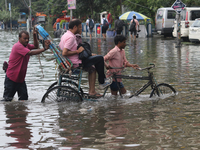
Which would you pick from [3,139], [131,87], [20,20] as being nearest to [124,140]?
[3,139]

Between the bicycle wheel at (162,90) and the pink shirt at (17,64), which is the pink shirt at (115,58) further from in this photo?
the pink shirt at (17,64)

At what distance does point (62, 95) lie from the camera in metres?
7.06

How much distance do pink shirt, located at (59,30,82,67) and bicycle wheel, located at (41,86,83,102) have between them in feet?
1.54

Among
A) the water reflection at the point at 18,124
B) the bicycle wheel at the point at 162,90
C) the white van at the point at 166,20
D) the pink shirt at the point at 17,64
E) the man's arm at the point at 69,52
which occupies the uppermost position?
the white van at the point at 166,20

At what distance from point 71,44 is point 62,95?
37.1 inches

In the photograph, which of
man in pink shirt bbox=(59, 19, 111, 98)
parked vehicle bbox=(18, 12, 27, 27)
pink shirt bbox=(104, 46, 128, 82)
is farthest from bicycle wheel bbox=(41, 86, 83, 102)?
parked vehicle bbox=(18, 12, 27, 27)

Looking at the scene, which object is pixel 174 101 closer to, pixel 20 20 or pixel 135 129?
pixel 135 129

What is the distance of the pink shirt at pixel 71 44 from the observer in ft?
22.3

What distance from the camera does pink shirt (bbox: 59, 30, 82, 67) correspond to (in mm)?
6805

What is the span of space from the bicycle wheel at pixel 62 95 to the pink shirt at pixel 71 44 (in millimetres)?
468

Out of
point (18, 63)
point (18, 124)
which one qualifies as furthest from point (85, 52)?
point (18, 124)

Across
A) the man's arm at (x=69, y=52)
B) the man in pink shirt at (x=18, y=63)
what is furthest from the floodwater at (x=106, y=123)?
the man's arm at (x=69, y=52)

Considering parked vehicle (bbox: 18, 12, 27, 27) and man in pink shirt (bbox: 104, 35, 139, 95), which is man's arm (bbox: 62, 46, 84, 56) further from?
parked vehicle (bbox: 18, 12, 27, 27)

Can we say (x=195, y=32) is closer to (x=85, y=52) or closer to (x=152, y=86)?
(x=152, y=86)
